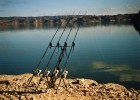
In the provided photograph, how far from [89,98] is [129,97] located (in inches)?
124

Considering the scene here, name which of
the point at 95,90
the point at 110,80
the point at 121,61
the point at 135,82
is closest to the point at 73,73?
the point at 110,80

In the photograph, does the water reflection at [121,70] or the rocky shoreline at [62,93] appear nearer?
the rocky shoreline at [62,93]

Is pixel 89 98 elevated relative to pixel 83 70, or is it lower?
elevated

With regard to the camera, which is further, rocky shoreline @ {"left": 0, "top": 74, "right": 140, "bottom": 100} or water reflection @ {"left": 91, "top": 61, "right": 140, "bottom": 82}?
water reflection @ {"left": 91, "top": 61, "right": 140, "bottom": 82}

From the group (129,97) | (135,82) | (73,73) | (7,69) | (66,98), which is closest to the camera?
(66,98)

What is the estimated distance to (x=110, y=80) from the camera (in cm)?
2823

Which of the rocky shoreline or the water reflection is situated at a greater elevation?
the rocky shoreline

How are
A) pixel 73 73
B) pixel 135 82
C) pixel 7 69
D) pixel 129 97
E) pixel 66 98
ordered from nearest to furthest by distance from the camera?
pixel 66 98, pixel 129 97, pixel 135 82, pixel 73 73, pixel 7 69

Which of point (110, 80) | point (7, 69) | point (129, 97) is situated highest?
point (129, 97)

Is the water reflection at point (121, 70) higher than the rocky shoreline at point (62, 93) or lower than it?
lower

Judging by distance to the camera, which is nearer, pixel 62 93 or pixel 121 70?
pixel 62 93

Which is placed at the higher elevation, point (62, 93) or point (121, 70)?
point (62, 93)

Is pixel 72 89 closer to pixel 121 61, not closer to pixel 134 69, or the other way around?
pixel 134 69

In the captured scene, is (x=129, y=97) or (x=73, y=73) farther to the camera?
(x=73, y=73)
